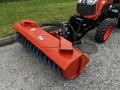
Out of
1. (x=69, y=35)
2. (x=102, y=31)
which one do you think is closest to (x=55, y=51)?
(x=69, y=35)

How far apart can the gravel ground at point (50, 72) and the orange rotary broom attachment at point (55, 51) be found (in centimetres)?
27

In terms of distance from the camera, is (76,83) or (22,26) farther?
(22,26)

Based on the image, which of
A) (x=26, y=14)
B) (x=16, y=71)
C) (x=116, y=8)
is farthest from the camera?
(x=26, y=14)

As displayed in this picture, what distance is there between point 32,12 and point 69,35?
2799 millimetres

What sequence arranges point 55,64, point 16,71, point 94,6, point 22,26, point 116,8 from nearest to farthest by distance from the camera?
point 55,64 < point 16,71 < point 22,26 < point 94,6 < point 116,8

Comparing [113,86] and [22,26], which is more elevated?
[22,26]

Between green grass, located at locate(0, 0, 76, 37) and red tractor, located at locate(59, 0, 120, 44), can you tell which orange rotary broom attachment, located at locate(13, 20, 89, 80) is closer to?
red tractor, located at locate(59, 0, 120, 44)

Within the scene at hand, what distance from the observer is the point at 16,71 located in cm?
467

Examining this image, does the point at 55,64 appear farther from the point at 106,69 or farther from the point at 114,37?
the point at 114,37

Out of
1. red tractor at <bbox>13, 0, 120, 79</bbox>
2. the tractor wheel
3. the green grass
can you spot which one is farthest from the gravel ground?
the green grass

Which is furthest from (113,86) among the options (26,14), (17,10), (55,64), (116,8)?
(17,10)

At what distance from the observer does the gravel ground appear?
428 cm

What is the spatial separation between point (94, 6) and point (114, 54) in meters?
1.08

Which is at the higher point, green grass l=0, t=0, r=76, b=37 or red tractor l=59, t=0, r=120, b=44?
red tractor l=59, t=0, r=120, b=44
